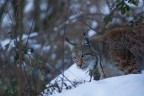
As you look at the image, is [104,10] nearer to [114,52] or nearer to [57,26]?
[57,26]

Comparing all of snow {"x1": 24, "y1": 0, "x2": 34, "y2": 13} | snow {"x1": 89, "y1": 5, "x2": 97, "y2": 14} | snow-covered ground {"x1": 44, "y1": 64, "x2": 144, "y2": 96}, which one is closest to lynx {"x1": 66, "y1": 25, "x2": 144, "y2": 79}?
snow-covered ground {"x1": 44, "y1": 64, "x2": 144, "y2": 96}

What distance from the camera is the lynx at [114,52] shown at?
215 inches

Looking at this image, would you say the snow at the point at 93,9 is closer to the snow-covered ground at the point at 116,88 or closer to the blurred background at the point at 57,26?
the blurred background at the point at 57,26

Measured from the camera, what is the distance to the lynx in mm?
5459

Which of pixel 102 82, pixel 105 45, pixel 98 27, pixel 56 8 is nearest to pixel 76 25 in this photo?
pixel 98 27

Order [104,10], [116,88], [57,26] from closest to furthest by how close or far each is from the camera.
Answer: [116,88] → [104,10] → [57,26]

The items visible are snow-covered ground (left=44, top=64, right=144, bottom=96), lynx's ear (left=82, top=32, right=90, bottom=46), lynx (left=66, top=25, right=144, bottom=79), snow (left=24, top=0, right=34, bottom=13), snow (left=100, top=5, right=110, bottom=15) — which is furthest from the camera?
snow (left=24, top=0, right=34, bottom=13)

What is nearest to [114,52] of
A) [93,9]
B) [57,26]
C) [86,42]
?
[86,42]

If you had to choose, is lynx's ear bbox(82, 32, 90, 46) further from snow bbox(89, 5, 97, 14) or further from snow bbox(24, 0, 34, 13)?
snow bbox(24, 0, 34, 13)

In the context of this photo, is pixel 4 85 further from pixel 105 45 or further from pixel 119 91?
pixel 119 91

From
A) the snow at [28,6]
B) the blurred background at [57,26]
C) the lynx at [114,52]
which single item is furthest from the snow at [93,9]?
the lynx at [114,52]

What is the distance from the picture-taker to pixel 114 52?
559cm

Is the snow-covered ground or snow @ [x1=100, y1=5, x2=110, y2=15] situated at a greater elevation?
snow @ [x1=100, y1=5, x2=110, y2=15]

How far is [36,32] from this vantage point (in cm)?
1204
